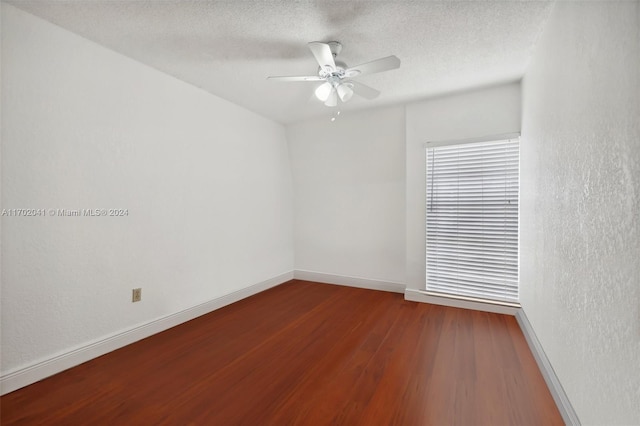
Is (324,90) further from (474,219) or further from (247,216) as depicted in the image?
(474,219)

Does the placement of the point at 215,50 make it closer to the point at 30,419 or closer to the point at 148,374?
the point at 148,374

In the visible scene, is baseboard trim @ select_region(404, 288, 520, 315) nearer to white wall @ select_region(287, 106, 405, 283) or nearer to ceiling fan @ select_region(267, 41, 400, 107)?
white wall @ select_region(287, 106, 405, 283)

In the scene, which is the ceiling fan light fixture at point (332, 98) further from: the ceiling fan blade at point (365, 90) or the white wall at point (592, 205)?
the white wall at point (592, 205)

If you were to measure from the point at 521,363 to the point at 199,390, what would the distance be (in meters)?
2.39

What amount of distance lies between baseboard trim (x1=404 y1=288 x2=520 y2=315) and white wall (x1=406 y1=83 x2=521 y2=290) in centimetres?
9

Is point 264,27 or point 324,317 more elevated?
point 264,27

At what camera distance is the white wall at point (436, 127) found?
3033 mm

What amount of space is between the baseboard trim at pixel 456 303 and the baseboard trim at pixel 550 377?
0.35 m

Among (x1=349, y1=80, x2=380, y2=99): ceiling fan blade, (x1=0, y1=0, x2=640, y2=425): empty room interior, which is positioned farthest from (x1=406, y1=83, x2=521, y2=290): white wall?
(x1=349, y1=80, x2=380, y2=99): ceiling fan blade

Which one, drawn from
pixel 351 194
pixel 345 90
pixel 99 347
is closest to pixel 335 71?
pixel 345 90

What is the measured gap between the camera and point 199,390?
72.5 inches

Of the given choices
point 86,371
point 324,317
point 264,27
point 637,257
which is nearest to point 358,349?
point 324,317

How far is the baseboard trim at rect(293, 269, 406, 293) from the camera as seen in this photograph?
12.6 ft

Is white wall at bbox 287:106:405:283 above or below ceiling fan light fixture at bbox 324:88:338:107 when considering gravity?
below
